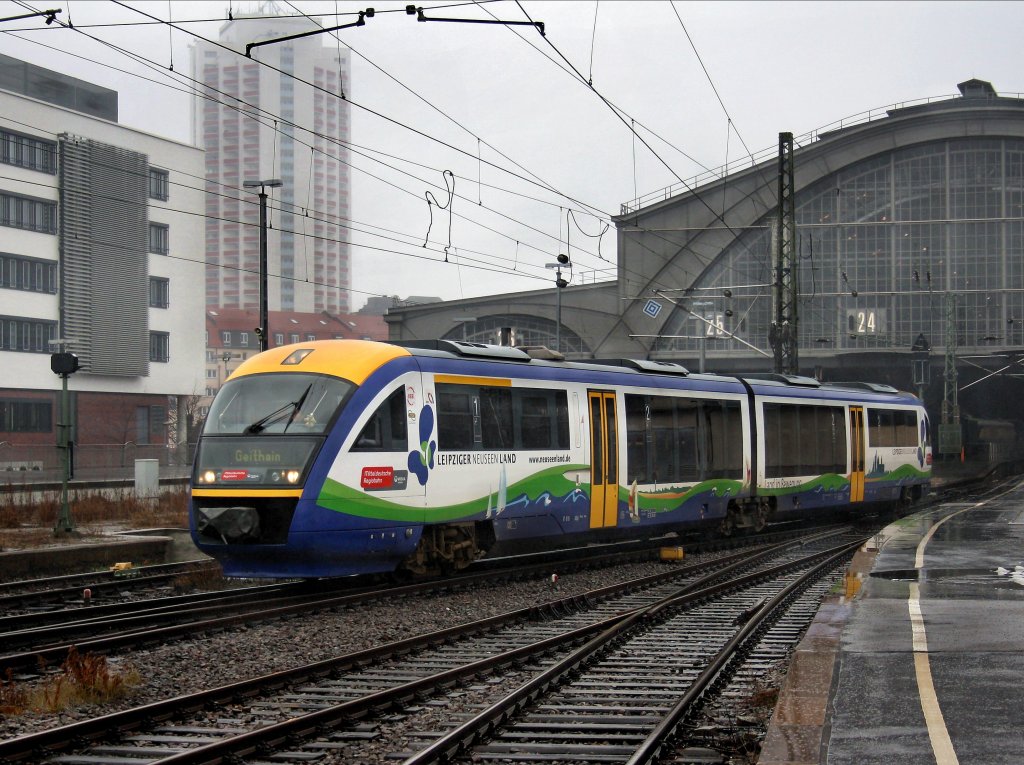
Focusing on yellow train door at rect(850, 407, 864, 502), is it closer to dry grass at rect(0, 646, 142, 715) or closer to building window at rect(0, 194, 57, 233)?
dry grass at rect(0, 646, 142, 715)

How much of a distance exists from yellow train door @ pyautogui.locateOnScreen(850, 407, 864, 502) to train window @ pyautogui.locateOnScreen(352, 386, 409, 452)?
17059 mm

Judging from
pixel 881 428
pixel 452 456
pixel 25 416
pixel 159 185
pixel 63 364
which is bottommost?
pixel 452 456

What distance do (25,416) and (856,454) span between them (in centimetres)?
4232

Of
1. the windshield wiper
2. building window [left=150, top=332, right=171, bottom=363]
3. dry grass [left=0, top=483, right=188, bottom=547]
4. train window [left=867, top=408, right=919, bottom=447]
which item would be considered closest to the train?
the windshield wiper

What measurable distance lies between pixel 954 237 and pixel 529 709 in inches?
2539

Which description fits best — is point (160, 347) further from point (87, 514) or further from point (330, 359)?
point (330, 359)

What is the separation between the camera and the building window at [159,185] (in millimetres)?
66125

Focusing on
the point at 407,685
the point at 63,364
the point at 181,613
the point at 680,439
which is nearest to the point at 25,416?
the point at 63,364

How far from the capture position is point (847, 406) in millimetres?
30203

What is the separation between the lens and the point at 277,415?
15.5 meters

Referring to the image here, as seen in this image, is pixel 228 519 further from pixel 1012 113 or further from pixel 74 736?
pixel 1012 113

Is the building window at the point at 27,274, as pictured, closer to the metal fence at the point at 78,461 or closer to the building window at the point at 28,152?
the building window at the point at 28,152

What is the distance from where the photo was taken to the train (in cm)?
1512

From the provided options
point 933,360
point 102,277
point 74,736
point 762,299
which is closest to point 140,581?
point 74,736
